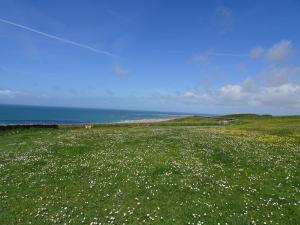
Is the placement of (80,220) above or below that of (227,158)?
below

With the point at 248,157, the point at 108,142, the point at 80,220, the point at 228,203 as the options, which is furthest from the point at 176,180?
the point at 108,142

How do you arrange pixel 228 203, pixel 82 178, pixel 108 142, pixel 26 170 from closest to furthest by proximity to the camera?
pixel 228 203 < pixel 82 178 < pixel 26 170 < pixel 108 142

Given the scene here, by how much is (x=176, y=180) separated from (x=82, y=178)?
22.4 ft

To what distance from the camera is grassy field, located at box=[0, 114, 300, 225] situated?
15617 millimetres

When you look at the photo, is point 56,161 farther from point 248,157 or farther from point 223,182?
point 248,157

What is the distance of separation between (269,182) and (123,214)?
10.8 metres

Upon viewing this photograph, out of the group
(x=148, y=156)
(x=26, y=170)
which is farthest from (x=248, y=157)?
(x=26, y=170)

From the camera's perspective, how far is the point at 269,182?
20.5 meters

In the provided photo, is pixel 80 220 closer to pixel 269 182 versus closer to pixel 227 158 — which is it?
pixel 269 182

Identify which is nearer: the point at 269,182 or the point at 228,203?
the point at 228,203

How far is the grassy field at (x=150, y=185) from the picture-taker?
15.6 m

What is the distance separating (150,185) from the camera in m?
19.8

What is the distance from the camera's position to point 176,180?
20.7 m

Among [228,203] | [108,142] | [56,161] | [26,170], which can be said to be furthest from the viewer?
[108,142]
